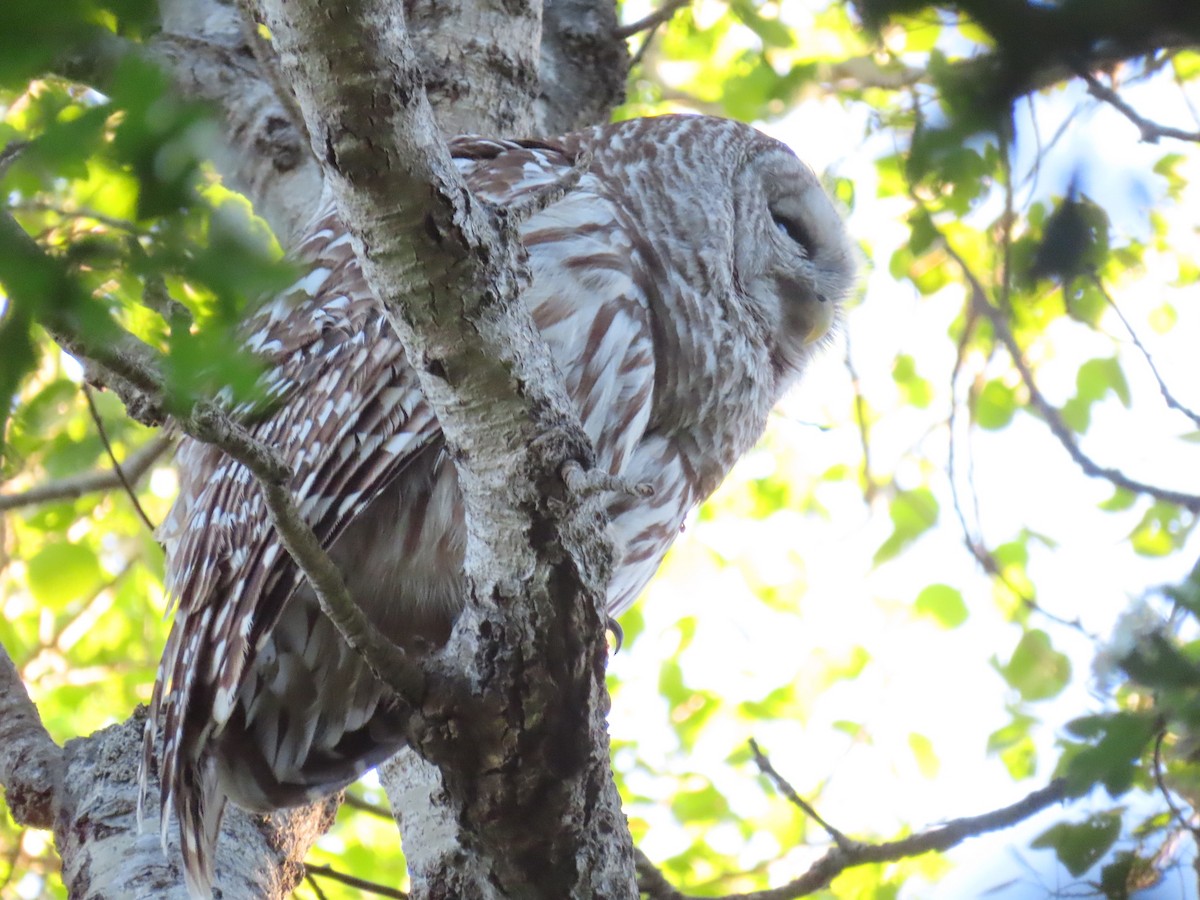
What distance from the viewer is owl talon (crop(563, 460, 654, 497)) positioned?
174cm

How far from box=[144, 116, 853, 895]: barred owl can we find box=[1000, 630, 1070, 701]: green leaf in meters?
1.77

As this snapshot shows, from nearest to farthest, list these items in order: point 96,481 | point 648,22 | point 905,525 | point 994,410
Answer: point 96,481, point 648,22, point 994,410, point 905,525

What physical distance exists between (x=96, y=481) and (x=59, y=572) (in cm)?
145

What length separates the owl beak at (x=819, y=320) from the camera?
3.21 m

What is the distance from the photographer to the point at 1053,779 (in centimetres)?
221

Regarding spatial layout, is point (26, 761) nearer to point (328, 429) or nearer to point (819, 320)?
point (328, 429)

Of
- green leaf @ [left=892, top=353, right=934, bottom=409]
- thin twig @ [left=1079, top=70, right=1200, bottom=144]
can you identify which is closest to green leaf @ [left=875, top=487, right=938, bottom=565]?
green leaf @ [left=892, top=353, right=934, bottom=409]

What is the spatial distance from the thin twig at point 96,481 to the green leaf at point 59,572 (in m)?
1.23

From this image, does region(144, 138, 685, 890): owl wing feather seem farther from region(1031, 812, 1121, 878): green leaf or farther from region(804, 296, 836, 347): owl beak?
region(1031, 812, 1121, 878): green leaf

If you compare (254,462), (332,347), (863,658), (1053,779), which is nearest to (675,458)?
(332,347)

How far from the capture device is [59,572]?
4.70m

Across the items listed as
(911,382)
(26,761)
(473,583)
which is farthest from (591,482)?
(911,382)

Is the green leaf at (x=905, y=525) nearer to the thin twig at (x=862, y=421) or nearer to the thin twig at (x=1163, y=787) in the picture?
the thin twig at (x=862, y=421)

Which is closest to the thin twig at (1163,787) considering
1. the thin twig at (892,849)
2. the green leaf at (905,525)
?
the thin twig at (892,849)
